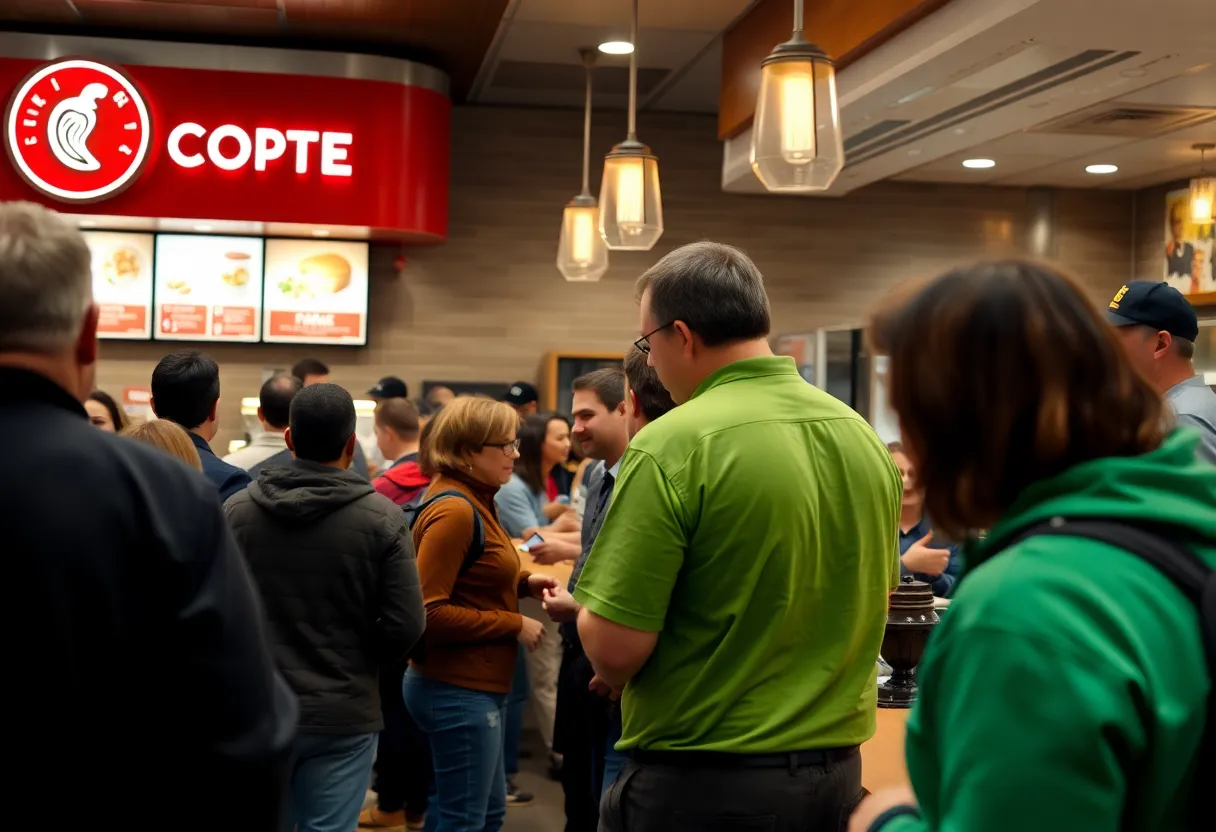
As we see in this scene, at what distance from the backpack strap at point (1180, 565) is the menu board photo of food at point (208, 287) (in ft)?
26.4

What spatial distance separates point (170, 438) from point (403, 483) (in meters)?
1.39

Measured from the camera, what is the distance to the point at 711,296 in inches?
90.0

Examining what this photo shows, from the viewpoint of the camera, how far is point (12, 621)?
1246 millimetres

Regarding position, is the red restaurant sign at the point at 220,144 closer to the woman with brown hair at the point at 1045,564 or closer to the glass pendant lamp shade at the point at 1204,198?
the glass pendant lamp shade at the point at 1204,198

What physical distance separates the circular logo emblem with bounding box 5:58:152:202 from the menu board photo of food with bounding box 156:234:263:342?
0.75m

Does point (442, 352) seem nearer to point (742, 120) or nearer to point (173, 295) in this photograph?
point (173, 295)

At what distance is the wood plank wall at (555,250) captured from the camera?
356 inches

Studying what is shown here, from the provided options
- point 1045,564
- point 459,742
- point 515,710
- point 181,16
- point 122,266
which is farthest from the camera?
point 122,266

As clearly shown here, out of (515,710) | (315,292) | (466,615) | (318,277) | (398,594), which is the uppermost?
(318,277)

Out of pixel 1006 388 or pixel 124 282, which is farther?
pixel 124 282

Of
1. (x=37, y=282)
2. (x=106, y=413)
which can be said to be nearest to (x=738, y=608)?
(x=37, y=282)

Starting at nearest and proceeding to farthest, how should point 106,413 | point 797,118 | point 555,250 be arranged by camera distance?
point 797,118, point 106,413, point 555,250

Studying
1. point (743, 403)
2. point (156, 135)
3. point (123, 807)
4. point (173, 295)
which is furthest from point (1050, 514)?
point (173, 295)

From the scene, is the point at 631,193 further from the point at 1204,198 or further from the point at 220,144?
the point at 1204,198
